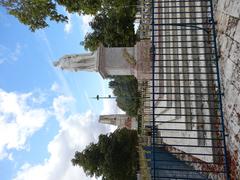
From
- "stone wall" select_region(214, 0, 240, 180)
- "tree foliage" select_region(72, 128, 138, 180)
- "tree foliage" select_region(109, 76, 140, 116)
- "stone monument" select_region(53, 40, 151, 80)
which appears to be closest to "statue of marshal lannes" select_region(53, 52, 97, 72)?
"stone monument" select_region(53, 40, 151, 80)

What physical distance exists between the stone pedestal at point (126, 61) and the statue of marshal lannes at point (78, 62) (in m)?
0.42

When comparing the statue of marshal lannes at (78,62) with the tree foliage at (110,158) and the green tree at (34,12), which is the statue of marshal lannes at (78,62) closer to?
the green tree at (34,12)

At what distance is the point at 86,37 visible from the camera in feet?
77.9

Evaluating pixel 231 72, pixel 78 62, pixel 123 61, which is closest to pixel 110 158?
pixel 78 62

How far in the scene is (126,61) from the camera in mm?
11664

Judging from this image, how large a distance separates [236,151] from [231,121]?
24.8 inches

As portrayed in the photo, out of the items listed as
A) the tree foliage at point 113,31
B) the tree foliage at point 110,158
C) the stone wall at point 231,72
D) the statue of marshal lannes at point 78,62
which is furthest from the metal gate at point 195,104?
the tree foliage at point 113,31

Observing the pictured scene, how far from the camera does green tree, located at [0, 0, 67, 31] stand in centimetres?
930

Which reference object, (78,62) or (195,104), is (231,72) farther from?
(78,62)

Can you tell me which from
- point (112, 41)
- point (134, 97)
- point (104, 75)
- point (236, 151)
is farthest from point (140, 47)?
point (134, 97)

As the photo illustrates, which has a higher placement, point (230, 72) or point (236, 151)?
point (230, 72)

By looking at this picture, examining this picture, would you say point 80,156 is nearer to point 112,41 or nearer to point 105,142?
point 105,142

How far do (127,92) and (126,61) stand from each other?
19930 millimetres

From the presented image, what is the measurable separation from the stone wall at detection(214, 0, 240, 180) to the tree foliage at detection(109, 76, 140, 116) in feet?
74.5
